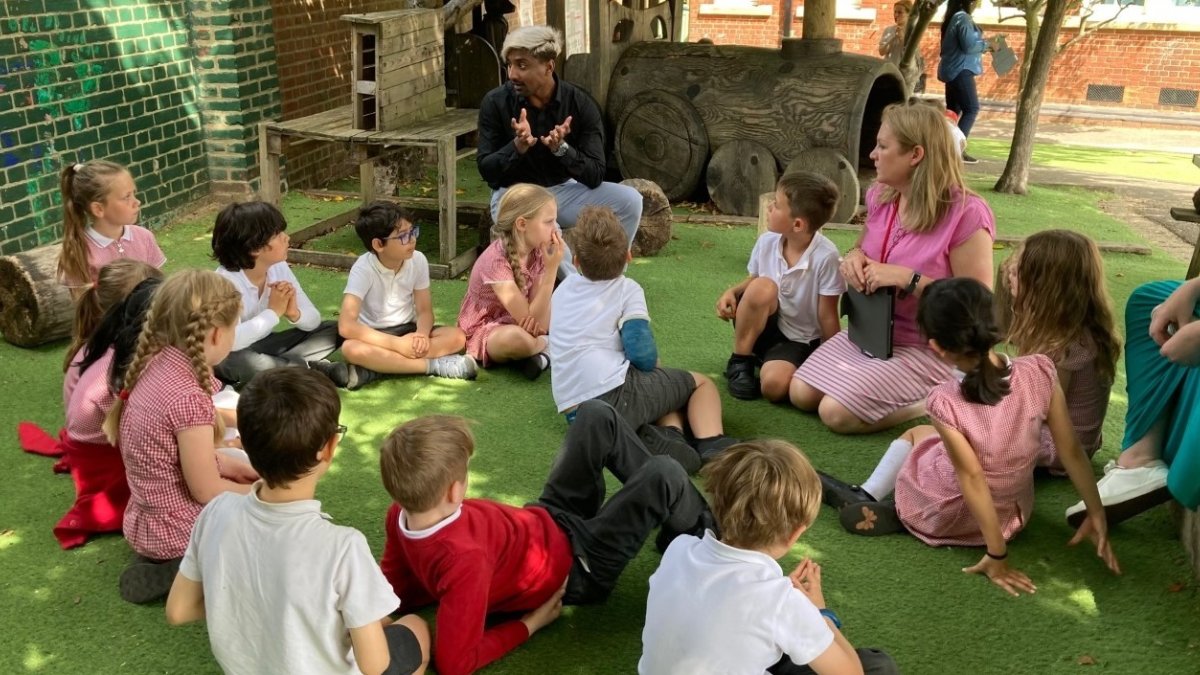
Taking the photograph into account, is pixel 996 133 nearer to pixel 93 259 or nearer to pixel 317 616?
pixel 93 259

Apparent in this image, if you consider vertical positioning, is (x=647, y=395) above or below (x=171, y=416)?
below

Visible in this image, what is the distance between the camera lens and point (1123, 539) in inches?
142

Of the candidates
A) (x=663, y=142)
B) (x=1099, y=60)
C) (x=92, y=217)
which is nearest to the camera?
(x=92, y=217)

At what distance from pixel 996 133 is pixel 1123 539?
12709 millimetres

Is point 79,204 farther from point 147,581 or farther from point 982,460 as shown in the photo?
point 982,460

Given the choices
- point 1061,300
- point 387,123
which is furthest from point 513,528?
point 387,123

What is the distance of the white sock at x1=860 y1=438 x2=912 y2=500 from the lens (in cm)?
371

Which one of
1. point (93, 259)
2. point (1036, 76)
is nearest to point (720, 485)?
point (93, 259)

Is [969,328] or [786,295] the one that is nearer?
[969,328]

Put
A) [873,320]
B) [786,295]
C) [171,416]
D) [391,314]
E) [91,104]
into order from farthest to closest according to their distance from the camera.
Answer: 1. [91,104]
2. [391,314]
3. [786,295]
4. [873,320]
5. [171,416]

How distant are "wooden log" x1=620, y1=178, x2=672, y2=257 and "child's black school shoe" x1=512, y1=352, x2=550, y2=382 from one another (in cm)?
230

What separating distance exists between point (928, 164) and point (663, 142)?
463cm

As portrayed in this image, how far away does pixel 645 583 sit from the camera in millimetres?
3287

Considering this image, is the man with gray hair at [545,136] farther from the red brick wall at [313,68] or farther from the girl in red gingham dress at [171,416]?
the girl in red gingham dress at [171,416]
